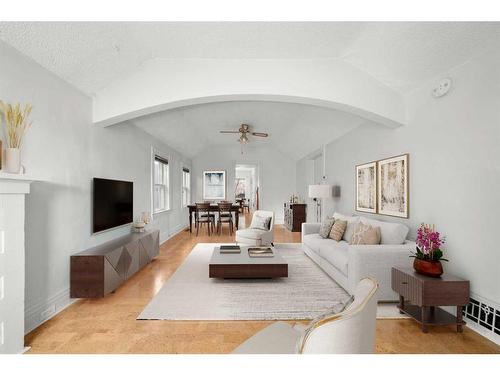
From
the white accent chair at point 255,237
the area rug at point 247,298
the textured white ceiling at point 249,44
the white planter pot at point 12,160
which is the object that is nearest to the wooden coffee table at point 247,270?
the area rug at point 247,298

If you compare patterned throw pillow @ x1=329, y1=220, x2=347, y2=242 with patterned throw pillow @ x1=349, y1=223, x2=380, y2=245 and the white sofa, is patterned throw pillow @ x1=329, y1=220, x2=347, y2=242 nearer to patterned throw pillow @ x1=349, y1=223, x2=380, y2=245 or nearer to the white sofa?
the white sofa

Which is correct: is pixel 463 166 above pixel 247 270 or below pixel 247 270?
above

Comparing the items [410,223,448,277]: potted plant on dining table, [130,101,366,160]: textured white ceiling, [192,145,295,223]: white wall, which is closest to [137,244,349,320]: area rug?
[410,223,448,277]: potted plant on dining table

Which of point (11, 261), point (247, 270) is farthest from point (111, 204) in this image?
point (247, 270)

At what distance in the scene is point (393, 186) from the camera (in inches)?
159

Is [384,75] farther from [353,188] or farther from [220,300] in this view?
[220,300]

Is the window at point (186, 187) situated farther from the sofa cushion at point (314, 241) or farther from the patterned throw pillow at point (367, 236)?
the patterned throw pillow at point (367, 236)

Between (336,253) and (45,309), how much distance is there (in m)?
3.33

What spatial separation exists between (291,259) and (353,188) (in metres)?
1.83

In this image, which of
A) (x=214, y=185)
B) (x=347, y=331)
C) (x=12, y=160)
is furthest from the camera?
(x=214, y=185)

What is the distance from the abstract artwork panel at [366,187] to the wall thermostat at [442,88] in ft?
5.27

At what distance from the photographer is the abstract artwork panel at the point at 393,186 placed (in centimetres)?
376

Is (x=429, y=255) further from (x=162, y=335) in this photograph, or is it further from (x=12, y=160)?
(x=12, y=160)

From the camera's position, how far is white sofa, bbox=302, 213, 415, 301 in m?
3.07
